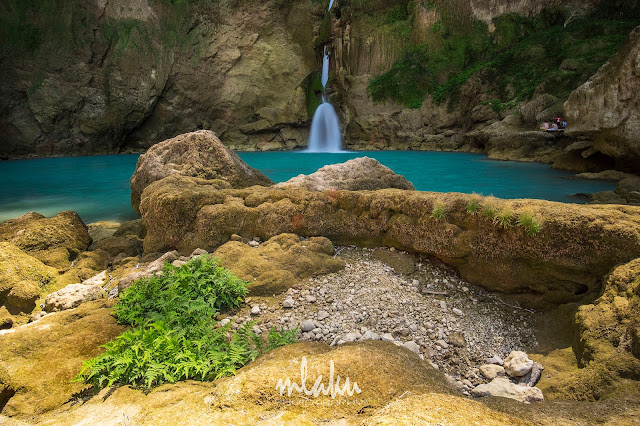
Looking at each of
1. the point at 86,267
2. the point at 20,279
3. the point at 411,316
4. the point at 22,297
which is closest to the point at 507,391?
the point at 411,316

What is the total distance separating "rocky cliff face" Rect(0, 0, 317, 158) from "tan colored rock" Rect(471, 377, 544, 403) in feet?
123

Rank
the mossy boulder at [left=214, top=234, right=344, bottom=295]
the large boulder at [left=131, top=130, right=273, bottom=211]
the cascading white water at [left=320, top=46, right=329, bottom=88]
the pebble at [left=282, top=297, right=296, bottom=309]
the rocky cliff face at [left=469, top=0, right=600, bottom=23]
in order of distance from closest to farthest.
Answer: the pebble at [left=282, top=297, right=296, bottom=309]
the mossy boulder at [left=214, top=234, right=344, bottom=295]
the large boulder at [left=131, top=130, right=273, bottom=211]
the rocky cliff face at [left=469, top=0, right=600, bottom=23]
the cascading white water at [left=320, top=46, right=329, bottom=88]

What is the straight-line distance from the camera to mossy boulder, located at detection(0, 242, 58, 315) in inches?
191

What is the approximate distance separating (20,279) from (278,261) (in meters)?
3.62

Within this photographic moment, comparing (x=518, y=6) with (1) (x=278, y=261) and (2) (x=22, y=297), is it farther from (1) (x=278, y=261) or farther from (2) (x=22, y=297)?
(2) (x=22, y=297)

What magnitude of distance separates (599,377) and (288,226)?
4.28 meters

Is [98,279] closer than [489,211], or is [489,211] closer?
[489,211]

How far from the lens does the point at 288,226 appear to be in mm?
6020

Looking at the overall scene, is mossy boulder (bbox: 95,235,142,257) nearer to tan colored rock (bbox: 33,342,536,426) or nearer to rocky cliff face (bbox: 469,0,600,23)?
tan colored rock (bbox: 33,342,536,426)

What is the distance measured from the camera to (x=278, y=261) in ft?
16.6

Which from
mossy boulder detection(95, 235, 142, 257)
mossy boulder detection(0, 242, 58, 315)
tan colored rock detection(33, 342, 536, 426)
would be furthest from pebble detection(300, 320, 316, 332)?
mossy boulder detection(95, 235, 142, 257)

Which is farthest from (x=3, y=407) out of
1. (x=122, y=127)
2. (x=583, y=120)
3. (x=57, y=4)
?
(x=57, y=4)

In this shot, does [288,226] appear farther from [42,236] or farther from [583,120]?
[583,120]

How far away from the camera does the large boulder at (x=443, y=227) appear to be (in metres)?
4.14
